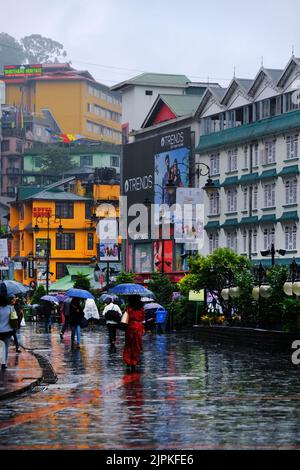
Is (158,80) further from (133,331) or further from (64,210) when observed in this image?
(133,331)

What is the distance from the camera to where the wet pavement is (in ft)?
44.7

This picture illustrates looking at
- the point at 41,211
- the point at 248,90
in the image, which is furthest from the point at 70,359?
the point at 41,211

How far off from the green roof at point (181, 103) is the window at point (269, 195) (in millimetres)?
19728

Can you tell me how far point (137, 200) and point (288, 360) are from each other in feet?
260

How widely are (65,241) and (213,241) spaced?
35.6 metres

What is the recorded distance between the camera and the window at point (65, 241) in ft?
413

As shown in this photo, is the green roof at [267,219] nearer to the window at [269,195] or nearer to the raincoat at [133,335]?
the window at [269,195]

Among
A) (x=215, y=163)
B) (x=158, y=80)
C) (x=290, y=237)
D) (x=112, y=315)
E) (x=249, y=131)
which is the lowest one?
(x=112, y=315)

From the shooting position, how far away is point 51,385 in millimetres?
23141

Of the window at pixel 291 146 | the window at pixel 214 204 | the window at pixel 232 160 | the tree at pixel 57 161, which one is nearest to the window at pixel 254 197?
the window at pixel 232 160

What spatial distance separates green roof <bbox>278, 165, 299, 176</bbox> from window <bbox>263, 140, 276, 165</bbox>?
76.4 inches

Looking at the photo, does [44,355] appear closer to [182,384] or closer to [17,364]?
[17,364]

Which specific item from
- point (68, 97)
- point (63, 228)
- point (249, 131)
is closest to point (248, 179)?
point (249, 131)

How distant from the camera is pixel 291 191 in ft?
267
